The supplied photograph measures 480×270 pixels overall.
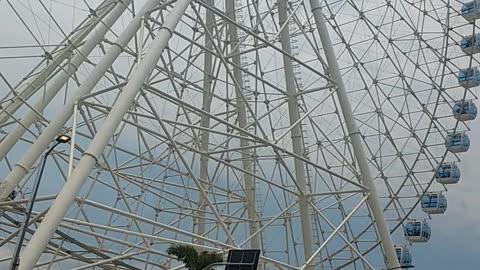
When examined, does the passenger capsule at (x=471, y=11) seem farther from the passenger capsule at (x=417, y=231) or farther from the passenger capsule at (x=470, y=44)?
the passenger capsule at (x=417, y=231)

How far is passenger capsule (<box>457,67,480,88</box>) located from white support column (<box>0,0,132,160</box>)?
776 inches

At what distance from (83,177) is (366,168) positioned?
44.1 feet

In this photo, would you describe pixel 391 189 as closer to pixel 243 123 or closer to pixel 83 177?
pixel 243 123

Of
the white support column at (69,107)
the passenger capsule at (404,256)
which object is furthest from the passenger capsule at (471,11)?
the white support column at (69,107)

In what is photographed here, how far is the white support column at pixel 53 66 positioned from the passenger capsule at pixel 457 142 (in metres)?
20.7

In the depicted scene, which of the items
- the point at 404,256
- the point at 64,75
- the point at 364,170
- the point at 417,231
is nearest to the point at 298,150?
the point at 364,170

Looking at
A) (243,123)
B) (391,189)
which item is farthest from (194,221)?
(391,189)

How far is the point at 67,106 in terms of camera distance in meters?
21.8

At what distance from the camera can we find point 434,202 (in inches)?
1474

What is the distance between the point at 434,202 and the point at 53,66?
22.9m

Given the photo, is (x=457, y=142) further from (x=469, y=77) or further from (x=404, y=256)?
(x=404, y=256)

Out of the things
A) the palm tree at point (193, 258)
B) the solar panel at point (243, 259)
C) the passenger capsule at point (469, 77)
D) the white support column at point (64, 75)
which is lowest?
the solar panel at point (243, 259)

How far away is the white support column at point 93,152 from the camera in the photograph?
15195mm

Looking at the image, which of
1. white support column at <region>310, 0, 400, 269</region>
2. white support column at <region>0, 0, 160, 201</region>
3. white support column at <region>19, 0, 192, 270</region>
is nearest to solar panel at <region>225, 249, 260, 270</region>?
white support column at <region>19, 0, 192, 270</region>
